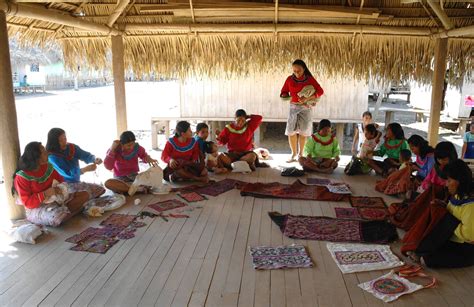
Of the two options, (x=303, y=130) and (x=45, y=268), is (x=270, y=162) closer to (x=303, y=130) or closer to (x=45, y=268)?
(x=303, y=130)

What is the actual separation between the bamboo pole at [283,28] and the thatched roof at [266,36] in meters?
0.02

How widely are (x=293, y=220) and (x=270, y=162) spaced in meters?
2.94

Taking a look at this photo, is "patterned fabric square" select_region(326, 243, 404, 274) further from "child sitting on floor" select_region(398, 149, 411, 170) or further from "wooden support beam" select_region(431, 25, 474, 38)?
"wooden support beam" select_region(431, 25, 474, 38)

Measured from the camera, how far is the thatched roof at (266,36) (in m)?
6.43

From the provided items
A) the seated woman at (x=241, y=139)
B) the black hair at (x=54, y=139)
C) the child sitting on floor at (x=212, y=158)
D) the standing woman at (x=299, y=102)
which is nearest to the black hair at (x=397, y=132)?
the standing woman at (x=299, y=102)

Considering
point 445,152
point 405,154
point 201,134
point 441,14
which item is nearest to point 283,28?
point 201,134

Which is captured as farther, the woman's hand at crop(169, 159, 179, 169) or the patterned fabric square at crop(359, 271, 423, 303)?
the woman's hand at crop(169, 159, 179, 169)

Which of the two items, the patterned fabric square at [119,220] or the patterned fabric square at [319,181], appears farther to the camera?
the patterned fabric square at [319,181]

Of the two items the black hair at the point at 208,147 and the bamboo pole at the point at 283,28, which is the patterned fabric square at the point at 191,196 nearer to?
the black hair at the point at 208,147

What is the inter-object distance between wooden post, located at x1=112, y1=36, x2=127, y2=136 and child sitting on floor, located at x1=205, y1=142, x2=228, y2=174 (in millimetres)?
1599

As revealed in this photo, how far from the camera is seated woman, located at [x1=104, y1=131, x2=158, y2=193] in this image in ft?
17.7

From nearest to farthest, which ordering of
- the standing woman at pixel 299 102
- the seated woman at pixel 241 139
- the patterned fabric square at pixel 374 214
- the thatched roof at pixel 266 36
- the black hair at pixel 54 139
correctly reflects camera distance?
1. the patterned fabric square at pixel 374 214
2. the black hair at pixel 54 139
3. the thatched roof at pixel 266 36
4. the seated woman at pixel 241 139
5. the standing woman at pixel 299 102

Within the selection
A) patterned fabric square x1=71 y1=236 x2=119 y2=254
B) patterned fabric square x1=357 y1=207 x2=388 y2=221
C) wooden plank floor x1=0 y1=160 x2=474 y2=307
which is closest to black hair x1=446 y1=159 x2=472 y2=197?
wooden plank floor x1=0 y1=160 x2=474 y2=307

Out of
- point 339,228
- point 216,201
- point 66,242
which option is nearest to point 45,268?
point 66,242
